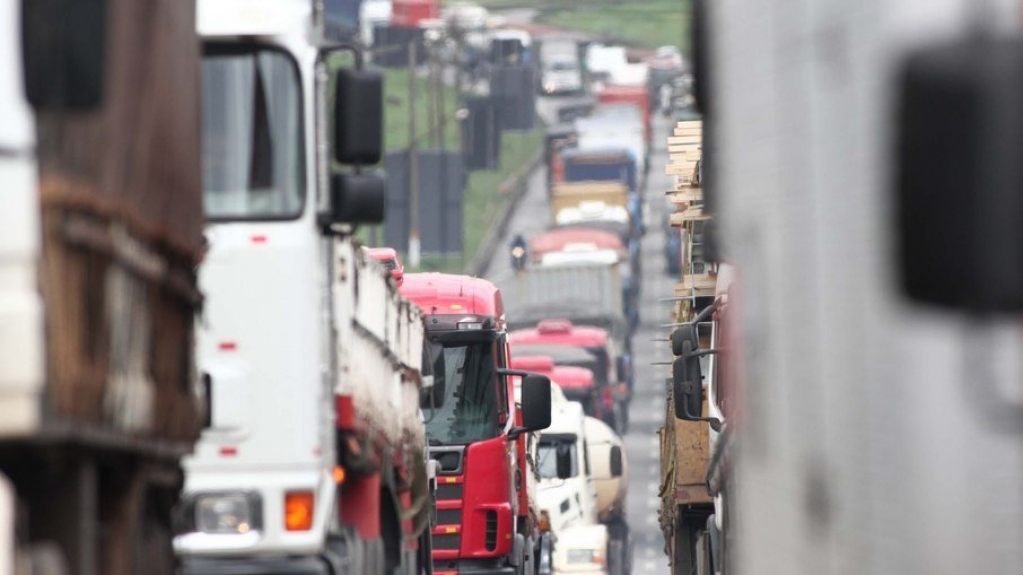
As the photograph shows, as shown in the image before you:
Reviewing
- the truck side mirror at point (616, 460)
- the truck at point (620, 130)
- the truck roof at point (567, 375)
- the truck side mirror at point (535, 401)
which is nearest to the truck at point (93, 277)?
the truck side mirror at point (535, 401)

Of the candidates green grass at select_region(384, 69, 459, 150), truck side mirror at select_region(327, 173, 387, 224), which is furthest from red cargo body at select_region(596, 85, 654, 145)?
truck side mirror at select_region(327, 173, 387, 224)

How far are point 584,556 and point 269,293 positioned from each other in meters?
21.1

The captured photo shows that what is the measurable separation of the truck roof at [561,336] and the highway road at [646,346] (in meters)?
1.37

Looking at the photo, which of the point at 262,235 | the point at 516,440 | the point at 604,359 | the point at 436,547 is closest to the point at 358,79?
the point at 262,235

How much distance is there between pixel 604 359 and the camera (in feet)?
166

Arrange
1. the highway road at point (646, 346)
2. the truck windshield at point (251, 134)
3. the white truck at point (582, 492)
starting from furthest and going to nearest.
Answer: the highway road at point (646, 346)
the white truck at point (582, 492)
the truck windshield at point (251, 134)

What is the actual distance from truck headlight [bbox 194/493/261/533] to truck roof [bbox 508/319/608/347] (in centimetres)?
3980

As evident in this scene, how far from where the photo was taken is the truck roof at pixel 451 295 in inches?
790

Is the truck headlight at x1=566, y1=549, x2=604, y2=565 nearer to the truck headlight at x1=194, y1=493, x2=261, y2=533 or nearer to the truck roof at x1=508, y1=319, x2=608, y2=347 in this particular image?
the truck roof at x1=508, y1=319, x2=608, y2=347

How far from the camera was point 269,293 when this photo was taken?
10750 millimetres

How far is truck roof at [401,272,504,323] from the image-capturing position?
20.1m

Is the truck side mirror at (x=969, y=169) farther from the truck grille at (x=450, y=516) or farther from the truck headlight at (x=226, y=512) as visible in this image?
the truck grille at (x=450, y=516)

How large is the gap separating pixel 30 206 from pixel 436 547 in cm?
1408

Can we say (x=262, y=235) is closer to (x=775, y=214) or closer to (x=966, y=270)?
(x=775, y=214)
